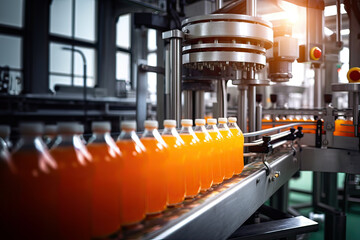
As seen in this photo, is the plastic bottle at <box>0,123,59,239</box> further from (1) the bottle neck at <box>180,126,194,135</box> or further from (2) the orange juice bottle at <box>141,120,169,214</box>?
(1) the bottle neck at <box>180,126,194,135</box>

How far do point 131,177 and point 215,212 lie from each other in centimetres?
29

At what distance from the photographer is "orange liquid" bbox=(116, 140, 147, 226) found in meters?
0.65

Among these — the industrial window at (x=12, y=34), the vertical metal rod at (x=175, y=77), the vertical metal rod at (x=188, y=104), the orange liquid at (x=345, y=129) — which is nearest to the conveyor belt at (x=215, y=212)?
the vertical metal rod at (x=175, y=77)

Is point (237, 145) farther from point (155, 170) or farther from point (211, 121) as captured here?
point (155, 170)

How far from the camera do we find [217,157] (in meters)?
1.00

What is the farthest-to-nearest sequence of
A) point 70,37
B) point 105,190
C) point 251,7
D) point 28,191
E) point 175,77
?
1. point 70,37
2. point 251,7
3. point 175,77
4. point 105,190
5. point 28,191

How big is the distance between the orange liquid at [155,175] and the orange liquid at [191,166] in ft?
0.36

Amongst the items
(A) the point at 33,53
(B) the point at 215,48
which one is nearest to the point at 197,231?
(B) the point at 215,48

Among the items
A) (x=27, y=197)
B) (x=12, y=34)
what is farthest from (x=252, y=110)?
(x=12, y=34)

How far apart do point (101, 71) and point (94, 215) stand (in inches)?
300

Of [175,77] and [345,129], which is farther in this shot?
[345,129]

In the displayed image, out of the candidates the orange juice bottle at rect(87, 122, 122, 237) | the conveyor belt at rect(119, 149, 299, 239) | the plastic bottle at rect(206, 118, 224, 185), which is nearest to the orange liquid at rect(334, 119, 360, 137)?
the conveyor belt at rect(119, 149, 299, 239)

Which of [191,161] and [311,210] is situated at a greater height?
[191,161]

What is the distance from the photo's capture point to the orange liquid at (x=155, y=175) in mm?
705
